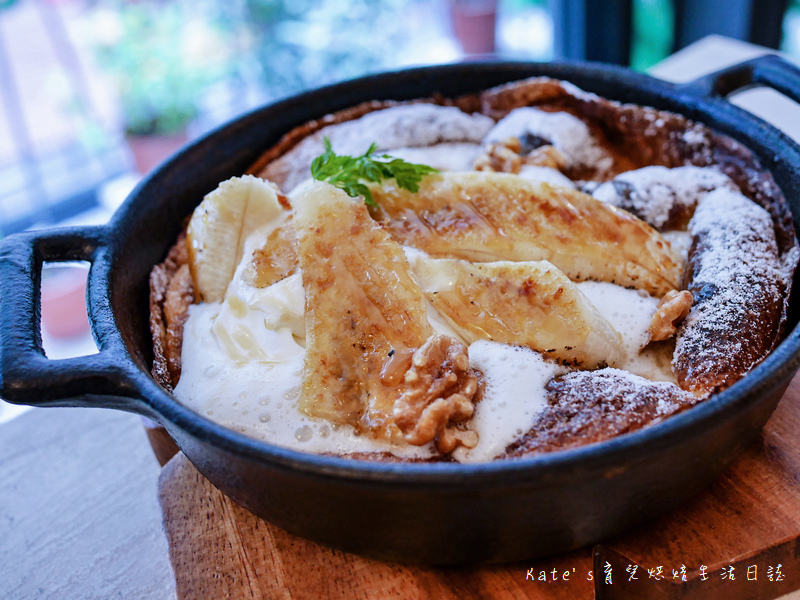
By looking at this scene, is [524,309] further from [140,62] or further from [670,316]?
[140,62]

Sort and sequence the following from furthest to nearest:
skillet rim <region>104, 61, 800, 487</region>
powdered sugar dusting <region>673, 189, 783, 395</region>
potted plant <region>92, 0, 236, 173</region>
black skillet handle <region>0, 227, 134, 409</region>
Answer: potted plant <region>92, 0, 236, 173</region> → powdered sugar dusting <region>673, 189, 783, 395</region> → black skillet handle <region>0, 227, 134, 409</region> → skillet rim <region>104, 61, 800, 487</region>

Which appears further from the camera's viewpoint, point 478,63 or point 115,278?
point 478,63

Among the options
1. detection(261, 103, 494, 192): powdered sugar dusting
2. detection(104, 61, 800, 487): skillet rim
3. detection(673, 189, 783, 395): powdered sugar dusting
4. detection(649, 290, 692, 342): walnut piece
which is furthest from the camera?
detection(261, 103, 494, 192): powdered sugar dusting

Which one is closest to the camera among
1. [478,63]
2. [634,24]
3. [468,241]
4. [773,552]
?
[773,552]

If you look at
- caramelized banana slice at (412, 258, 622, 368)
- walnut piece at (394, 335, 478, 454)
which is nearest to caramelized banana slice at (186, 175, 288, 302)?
caramelized banana slice at (412, 258, 622, 368)

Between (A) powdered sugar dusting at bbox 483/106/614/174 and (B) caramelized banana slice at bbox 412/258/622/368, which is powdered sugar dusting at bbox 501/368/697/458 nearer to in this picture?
(B) caramelized banana slice at bbox 412/258/622/368

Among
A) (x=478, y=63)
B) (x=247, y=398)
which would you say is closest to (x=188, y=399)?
(x=247, y=398)

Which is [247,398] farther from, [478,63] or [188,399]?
[478,63]
